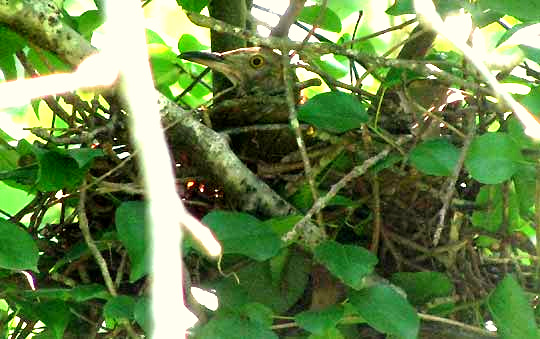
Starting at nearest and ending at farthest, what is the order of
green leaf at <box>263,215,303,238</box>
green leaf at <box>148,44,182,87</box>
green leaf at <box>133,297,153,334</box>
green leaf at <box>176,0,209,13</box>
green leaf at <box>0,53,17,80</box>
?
green leaf at <box>133,297,153,334</box>
green leaf at <box>263,215,303,238</box>
green leaf at <box>0,53,17,80</box>
green leaf at <box>176,0,209,13</box>
green leaf at <box>148,44,182,87</box>

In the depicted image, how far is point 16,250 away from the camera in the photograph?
1.02 meters

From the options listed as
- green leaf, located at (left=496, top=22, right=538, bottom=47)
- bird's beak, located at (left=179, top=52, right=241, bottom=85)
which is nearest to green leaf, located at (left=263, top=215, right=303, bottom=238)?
green leaf, located at (left=496, top=22, right=538, bottom=47)

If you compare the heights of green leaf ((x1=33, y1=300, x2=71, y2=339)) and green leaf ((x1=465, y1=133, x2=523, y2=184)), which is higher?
green leaf ((x1=465, y1=133, x2=523, y2=184))

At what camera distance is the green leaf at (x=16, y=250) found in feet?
3.30

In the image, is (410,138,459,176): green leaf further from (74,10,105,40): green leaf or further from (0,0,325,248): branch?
(74,10,105,40): green leaf

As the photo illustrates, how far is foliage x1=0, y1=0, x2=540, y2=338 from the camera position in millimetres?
1023

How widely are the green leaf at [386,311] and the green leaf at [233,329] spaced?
0.34ft

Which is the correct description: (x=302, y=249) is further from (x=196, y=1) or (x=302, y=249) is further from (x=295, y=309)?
(x=196, y=1)

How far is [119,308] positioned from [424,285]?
38 centimetres

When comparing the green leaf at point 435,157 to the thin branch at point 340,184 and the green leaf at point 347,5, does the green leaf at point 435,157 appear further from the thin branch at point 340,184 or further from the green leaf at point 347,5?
the green leaf at point 347,5

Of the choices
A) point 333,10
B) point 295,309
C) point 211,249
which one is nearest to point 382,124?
point 295,309

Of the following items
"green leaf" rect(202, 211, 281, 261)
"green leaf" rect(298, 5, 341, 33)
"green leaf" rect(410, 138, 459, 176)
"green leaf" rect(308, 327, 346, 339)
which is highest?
"green leaf" rect(298, 5, 341, 33)

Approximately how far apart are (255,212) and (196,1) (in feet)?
1.27

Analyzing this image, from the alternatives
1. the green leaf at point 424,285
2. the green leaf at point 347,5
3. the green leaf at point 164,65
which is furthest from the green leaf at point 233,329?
the green leaf at point 347,5
